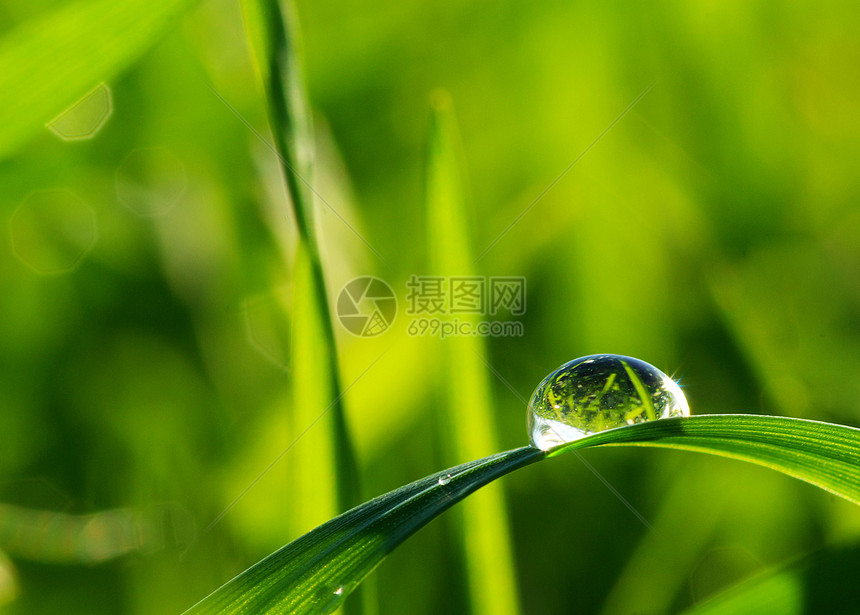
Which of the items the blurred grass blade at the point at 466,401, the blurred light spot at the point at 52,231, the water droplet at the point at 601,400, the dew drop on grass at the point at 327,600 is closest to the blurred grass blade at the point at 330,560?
the dew drop on grass at the point at 327,600

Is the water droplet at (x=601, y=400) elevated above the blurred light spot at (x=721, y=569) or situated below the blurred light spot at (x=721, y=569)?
above

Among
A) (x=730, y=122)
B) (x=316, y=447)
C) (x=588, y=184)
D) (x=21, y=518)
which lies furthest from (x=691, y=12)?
(x=21, y=518)

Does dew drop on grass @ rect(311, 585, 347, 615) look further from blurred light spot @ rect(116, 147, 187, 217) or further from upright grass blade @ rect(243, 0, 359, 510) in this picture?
blurred light spot @ rect(116, 147, 187, 217)

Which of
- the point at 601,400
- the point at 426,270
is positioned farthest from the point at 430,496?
→ the point at 426,270

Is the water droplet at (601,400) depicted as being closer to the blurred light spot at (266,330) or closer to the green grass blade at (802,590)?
the green grass blade at (802,590)

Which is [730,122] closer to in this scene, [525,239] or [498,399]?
[525,239]


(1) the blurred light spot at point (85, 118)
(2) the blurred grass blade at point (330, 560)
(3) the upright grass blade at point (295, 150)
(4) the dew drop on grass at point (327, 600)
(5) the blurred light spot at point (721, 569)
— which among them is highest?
(1) the blurred light spot at point (85, 118)
